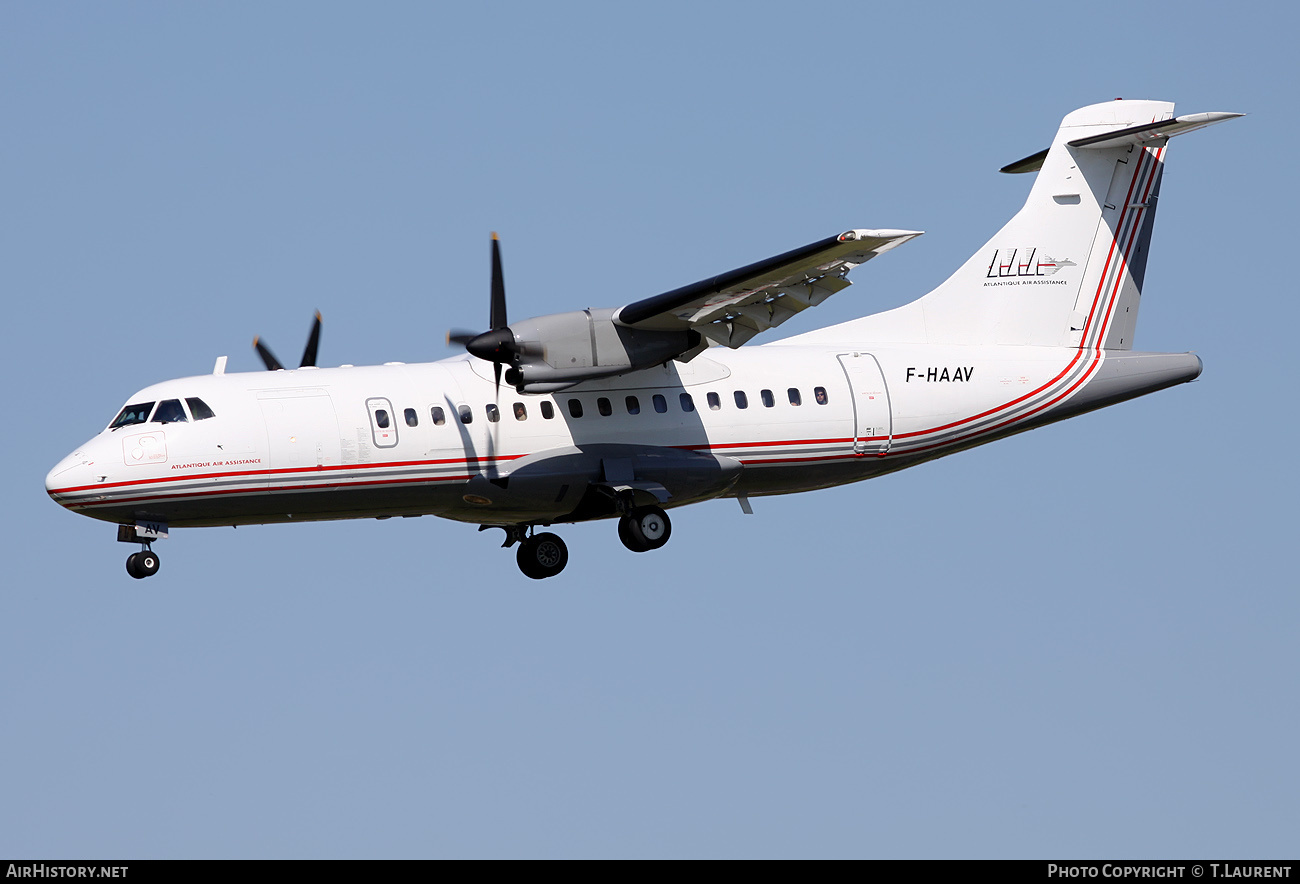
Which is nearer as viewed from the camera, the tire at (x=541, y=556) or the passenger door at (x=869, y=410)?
the passenger door at (x=869, y=410)

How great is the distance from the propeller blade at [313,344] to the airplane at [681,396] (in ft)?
0.25

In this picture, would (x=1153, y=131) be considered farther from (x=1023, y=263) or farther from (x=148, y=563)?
(x=148, y=563)

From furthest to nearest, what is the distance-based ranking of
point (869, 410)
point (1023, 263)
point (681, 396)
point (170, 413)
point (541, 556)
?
point (1023, 263), point (541, 556), point (869, 410), point (681, 396), point (170, 413)

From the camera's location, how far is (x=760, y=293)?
2283 centimetres

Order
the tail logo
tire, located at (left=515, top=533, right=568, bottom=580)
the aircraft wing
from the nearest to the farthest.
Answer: the aircraft wing
tire, located at (left=515, top=533, right=568, bottom=580)
the tail logo

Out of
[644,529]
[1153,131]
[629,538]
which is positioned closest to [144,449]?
[629,538]

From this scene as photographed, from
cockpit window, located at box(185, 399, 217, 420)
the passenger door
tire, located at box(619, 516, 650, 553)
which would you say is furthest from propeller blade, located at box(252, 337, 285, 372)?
the passenger door

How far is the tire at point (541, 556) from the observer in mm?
25516

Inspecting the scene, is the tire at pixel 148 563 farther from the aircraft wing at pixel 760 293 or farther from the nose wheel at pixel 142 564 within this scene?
the aircraft wing at pixel 760 293

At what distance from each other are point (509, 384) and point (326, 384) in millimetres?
2557

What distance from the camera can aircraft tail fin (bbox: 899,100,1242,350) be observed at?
27.0 m

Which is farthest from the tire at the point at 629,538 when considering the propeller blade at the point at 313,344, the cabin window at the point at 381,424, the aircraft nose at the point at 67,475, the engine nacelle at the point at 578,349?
the aircraft nose at the point at 67,475

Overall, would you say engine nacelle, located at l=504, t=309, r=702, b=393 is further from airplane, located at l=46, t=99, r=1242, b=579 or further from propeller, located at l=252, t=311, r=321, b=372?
propeller, located at l=252, t=311, r=321, b=372

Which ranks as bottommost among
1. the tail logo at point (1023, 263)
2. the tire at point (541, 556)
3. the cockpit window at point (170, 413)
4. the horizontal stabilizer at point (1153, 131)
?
the tire at point (541, 556)
